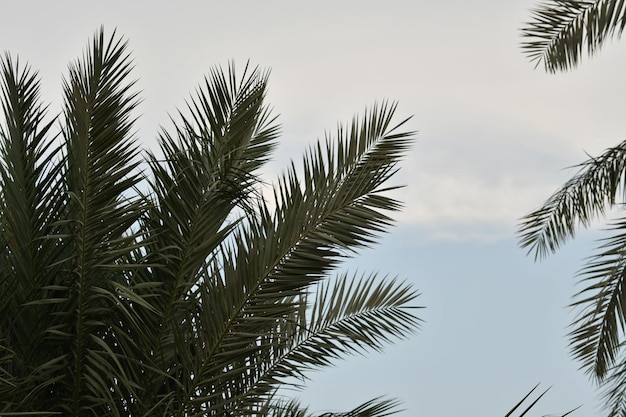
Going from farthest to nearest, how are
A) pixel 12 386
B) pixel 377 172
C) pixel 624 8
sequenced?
pixel 624 8, pixel 377 172, pixel 12 386

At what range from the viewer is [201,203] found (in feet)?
14.6

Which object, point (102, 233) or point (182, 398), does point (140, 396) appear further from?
point (102, 233)

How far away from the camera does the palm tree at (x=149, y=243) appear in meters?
4.20

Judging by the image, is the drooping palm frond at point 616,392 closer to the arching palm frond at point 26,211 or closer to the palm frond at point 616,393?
the palm frond at point 616,393

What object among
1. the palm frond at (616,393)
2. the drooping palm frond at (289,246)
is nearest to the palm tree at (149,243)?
the drooping palm frond at (289,246)

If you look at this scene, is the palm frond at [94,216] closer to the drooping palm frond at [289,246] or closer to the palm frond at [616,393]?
the drooping palm frond at [289,246]

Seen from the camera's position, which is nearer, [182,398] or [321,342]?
[182,398]

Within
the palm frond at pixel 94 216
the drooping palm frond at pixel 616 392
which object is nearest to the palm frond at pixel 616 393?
the drooping palm frond at pixel 616 392

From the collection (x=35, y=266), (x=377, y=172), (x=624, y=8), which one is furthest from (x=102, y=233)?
(x=624, y=8)

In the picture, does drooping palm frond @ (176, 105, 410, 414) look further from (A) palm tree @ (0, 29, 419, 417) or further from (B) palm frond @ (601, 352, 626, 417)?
(B) palm frond @ (601, 352, 626, 417)

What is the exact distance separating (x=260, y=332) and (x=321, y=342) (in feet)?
2.87

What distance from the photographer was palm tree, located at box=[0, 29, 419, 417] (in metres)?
4.20

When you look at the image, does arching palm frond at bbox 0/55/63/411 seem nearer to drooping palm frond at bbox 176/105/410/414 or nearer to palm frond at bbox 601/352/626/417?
drooping palm frond at bbox 176/105/410/414

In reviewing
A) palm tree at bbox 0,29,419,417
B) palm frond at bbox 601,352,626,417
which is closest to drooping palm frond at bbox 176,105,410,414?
palm tree at bbox 0,29,419,417
